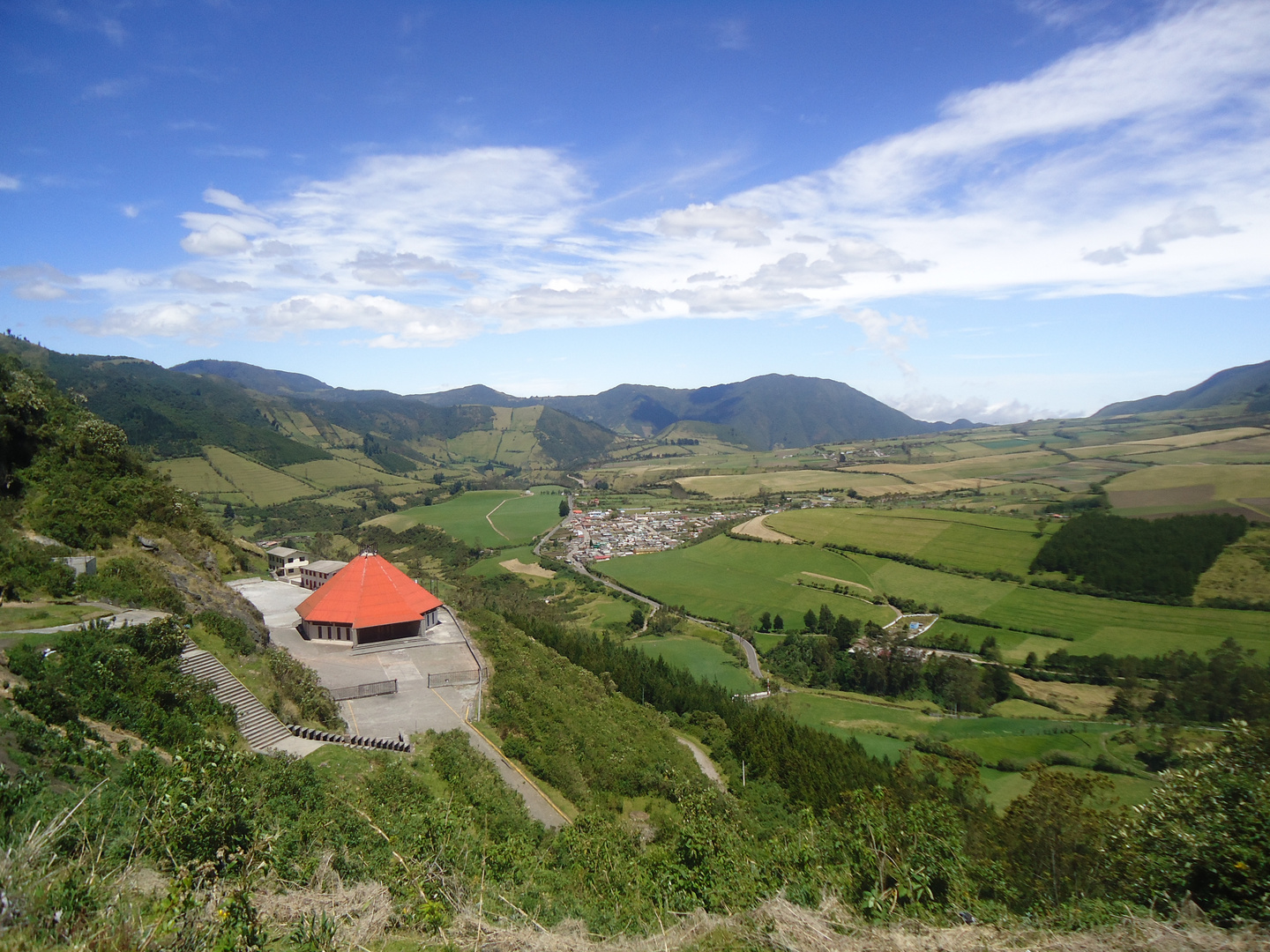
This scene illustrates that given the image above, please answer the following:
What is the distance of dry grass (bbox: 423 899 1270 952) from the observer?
786 cm

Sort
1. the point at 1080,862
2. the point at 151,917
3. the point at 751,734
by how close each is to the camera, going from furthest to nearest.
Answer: the point at 751,734, the point at 1080,862, the point at 151,917

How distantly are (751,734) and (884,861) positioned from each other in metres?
23.3

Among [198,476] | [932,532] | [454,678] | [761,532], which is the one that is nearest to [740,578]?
[761,532]

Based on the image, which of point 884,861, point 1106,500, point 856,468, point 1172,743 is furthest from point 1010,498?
point 884,861

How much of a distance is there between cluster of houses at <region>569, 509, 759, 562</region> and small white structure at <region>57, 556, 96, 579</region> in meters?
86.3

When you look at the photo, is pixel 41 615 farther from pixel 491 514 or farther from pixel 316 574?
pixel 491 514

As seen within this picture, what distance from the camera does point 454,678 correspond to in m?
28.4

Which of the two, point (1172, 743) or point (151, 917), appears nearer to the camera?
point (151, 917)

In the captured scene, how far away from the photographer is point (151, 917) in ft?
19.8

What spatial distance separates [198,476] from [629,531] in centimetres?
10173

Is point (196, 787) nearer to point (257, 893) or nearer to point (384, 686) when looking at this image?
point (257, 893)

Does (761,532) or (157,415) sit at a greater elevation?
(157,415)

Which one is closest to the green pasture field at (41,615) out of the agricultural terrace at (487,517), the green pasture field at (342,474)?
the agricultural terrace at (487,517)

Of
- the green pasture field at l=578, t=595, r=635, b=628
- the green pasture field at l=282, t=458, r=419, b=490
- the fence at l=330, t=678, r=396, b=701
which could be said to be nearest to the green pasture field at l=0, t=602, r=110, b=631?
the fence at l=330, t=678, r=396, b=701
